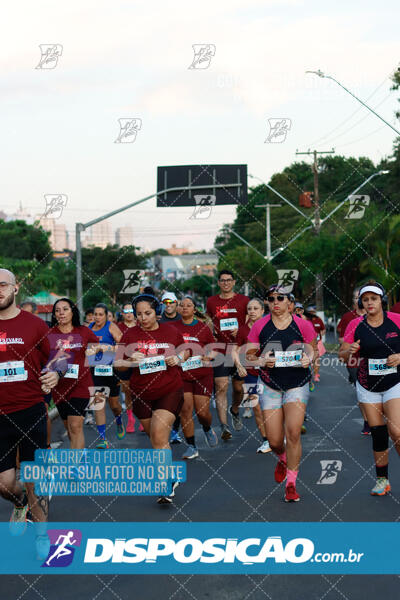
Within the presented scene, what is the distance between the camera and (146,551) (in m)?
5.46

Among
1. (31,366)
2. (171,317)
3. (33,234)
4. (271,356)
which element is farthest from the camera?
(33,234)

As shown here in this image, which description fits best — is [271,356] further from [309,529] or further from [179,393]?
[309,529]

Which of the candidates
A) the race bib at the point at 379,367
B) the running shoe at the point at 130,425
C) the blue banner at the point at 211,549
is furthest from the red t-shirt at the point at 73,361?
the running shoe at the point at 130,425

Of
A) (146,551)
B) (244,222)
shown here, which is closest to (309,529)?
(146,551)

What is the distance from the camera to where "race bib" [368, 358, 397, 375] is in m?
6.83

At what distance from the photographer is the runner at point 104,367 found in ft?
31.4

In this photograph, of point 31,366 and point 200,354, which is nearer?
point 31,366

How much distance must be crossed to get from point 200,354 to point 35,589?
431 cm

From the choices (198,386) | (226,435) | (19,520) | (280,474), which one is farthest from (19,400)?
(226,435)

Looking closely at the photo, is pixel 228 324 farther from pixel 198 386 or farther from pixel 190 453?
pixel 190 453

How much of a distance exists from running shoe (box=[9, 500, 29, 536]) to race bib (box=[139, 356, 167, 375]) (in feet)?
5.86

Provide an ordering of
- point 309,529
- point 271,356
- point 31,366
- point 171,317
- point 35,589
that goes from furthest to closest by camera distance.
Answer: point 171,317 → point 271,356 → point 309,529 → point 31,366 → point 35,589

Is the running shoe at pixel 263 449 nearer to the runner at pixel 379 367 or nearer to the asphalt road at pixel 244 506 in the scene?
the asphalt road at pixel 244 506

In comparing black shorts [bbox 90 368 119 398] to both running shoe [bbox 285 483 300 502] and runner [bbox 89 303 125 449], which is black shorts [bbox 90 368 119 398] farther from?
running shoe [bbox 285 483 300 502]
